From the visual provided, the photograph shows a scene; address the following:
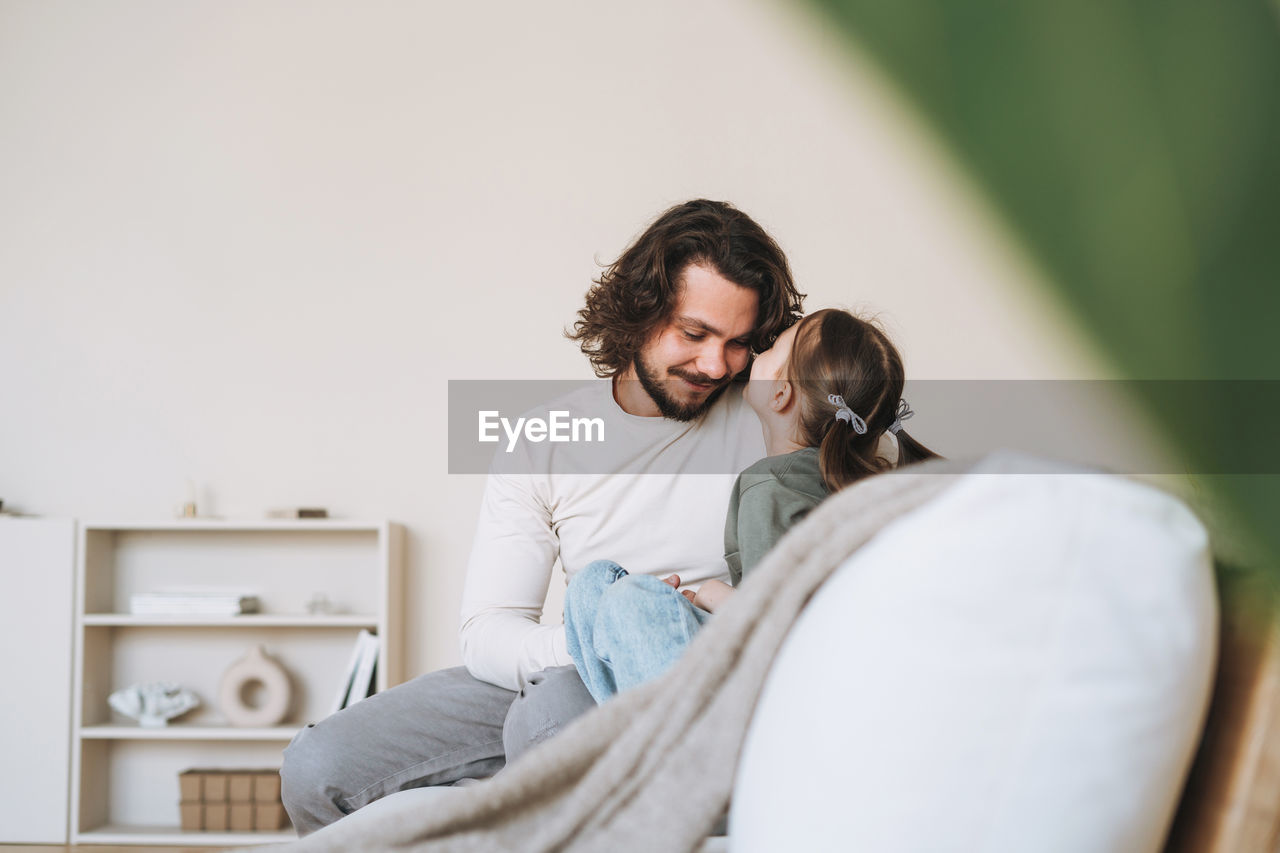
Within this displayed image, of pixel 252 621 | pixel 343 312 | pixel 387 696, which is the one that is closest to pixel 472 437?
pixel 343 312

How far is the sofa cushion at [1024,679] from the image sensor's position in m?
0.48

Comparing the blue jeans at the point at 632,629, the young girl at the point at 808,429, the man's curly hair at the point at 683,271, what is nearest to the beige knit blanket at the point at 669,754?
the blue jeans at the point at 632,629

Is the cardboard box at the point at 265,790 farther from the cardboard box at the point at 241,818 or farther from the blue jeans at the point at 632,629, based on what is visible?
the blue jeans at the point at 632,629

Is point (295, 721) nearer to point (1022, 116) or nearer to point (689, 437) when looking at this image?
point (689, 437)

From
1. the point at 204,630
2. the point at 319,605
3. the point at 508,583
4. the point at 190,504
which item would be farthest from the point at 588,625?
the point at 204,630

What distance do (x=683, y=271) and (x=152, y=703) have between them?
236 centimetres

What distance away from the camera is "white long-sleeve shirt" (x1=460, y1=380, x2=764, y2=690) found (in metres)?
2.06

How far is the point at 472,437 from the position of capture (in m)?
3.71

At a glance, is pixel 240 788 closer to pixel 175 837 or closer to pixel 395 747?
pixel 175 837

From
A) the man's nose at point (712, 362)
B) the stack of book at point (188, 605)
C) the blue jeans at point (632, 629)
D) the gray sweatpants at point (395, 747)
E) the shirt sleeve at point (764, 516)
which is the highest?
the man's nose at point (712, 362)

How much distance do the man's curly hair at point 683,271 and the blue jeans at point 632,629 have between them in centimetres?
125

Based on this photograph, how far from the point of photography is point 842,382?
1.98m

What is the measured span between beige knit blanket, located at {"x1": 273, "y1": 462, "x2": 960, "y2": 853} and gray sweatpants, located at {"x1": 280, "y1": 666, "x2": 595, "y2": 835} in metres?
0.82

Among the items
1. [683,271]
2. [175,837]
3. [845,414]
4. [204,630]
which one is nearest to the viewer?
[845,414]
